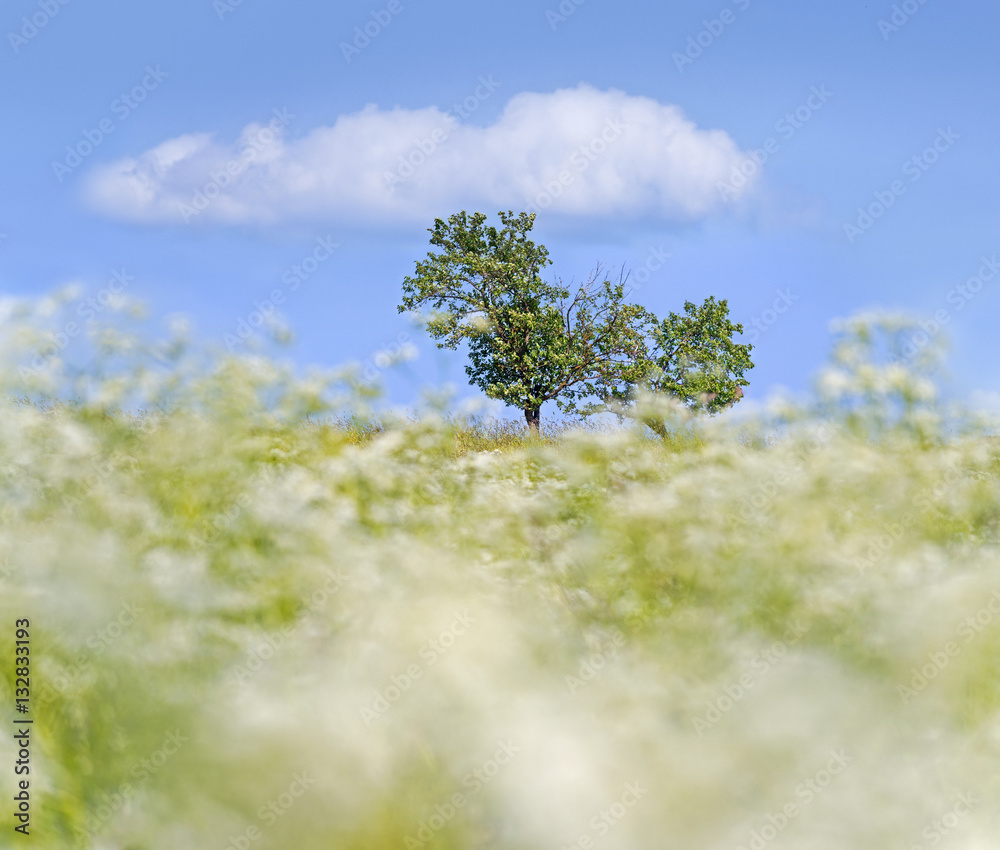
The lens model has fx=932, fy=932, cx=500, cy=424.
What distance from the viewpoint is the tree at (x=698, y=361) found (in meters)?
32.7

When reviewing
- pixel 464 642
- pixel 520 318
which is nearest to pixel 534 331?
pixel 520 318

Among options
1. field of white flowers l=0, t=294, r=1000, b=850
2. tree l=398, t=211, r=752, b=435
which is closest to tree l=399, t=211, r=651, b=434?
tree l=398, t=211, r=752, b=435

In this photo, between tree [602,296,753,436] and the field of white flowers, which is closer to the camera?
the field of white flowers

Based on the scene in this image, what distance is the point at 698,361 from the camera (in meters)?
34.9

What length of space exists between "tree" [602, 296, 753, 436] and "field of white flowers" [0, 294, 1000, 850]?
85.1 ft

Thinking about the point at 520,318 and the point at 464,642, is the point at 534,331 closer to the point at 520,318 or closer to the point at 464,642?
the point at 520,318

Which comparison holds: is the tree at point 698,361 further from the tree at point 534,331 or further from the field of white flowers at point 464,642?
the field of white flowers at point 464,642

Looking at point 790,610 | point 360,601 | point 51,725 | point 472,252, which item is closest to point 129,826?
point 51,725

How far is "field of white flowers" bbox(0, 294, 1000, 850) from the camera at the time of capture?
3305 mm

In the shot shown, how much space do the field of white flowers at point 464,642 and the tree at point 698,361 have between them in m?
25.9

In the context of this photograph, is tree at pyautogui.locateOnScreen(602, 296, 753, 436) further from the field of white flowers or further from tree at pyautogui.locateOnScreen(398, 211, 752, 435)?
the field of white flowers

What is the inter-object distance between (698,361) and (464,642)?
32278 mm

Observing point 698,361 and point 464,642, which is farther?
point 698,361

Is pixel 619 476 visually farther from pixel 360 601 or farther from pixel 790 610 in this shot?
pixel 360 601
